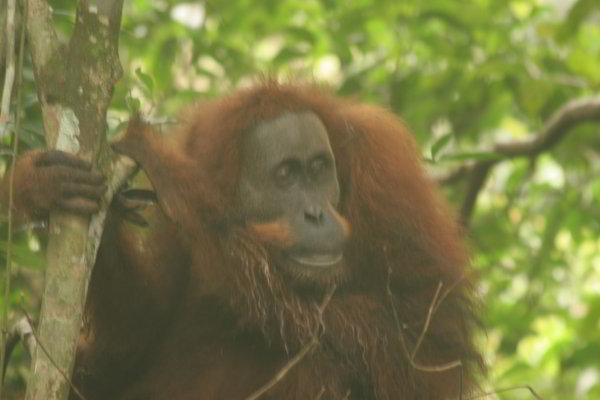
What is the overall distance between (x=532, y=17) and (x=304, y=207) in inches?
101

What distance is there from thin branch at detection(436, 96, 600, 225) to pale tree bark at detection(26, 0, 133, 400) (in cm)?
278

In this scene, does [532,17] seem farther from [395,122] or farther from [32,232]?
[32,232]

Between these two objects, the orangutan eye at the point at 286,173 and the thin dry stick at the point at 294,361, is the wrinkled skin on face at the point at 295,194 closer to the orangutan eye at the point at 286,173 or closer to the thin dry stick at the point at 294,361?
the orangutan eye at the point at 286,173

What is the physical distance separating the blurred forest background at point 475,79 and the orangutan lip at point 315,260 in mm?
1314

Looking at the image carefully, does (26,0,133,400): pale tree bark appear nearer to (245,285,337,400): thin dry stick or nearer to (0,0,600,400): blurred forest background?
(245,285,337,400): thin dry stick

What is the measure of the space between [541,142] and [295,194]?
2054mm

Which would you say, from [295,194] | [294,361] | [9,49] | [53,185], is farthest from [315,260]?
[9,49]

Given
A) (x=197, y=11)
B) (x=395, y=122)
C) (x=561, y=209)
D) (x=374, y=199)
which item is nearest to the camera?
(x=374, y=199)

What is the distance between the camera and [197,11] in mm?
6898

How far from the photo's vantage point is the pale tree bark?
2771mm

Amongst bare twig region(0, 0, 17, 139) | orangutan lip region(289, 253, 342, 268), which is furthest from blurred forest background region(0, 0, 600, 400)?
bare twig region(0, 0, 17, 139)

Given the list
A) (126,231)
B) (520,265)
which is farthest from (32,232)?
(520,265)

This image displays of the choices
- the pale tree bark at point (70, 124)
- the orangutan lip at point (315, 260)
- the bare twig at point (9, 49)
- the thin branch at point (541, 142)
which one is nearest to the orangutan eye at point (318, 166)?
the orangutan lip at point (315, 260)

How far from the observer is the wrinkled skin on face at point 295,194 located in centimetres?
389
